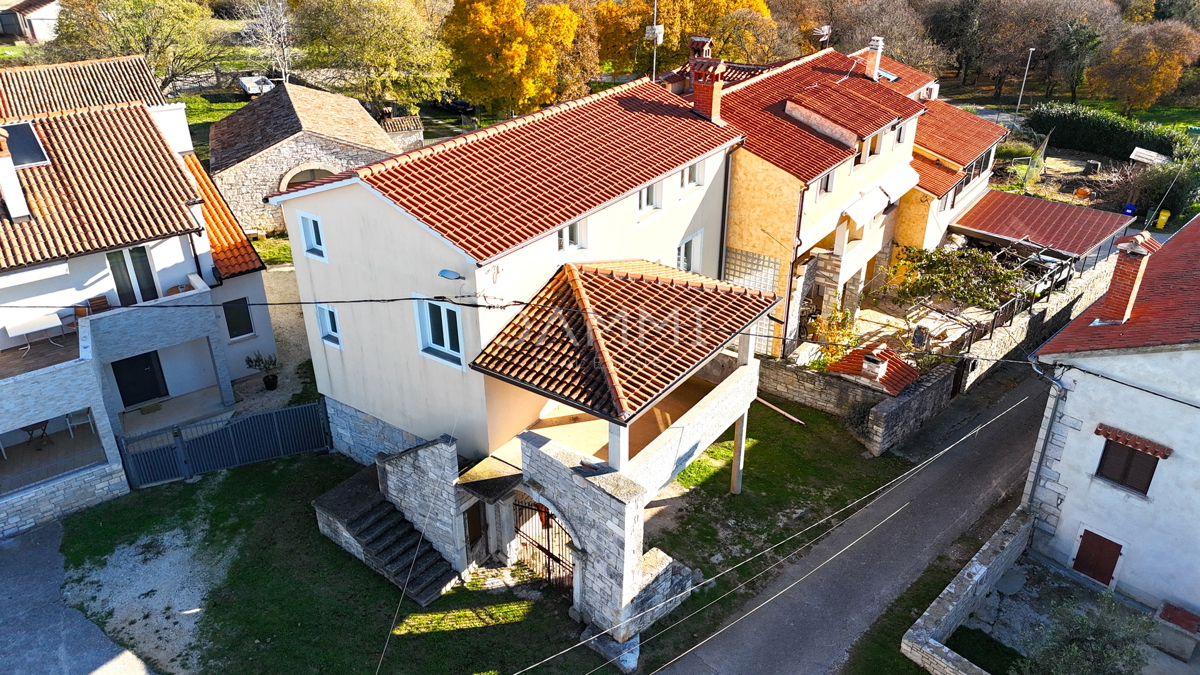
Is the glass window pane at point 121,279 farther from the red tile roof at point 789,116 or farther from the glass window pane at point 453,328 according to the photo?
the red tile roof at point 789,116

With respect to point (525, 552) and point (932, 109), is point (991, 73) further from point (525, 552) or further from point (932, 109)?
point (525, 552)

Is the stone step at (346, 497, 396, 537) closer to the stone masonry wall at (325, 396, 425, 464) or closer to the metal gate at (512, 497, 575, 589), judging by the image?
the stone masonry wall at (325, 396, 425, 464)

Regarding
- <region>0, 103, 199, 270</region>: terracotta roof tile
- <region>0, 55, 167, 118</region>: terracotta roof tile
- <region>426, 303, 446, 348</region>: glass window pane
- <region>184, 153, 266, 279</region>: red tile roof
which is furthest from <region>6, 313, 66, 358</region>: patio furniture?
<region>0, 55, 167, 118</region>: terracotta roof tile

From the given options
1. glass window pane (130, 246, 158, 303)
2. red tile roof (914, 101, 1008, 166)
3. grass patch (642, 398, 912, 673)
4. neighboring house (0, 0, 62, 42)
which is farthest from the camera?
neighboring house (0, 0, 62, 42)

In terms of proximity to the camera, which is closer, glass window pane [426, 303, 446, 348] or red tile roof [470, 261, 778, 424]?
red tile roof [470, 261, 778, 424]

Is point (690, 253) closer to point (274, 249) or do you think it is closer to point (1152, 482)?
point (1152, 482)

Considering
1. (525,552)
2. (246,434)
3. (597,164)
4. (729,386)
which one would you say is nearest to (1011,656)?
(729,386)
